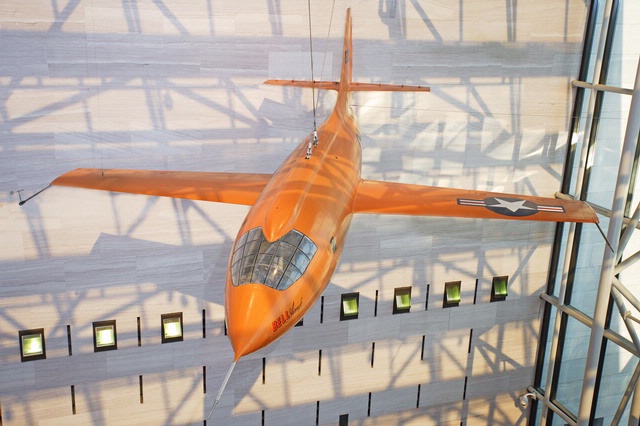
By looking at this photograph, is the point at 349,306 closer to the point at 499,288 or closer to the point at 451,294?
the point at 451,294

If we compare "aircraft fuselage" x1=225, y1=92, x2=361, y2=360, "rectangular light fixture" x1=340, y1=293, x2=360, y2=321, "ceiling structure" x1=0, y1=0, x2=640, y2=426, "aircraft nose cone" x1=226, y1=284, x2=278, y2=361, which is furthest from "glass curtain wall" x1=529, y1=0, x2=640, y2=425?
"aircraft nose cone" x1=226, y1=284, x2=278, y2=361

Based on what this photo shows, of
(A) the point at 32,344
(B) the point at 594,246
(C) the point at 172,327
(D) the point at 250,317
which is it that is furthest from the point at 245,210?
(B) the point at 594,246

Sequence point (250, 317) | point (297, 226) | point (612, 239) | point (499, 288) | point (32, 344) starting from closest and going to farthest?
1. point (250, 317)
2. point (297, 226)
3. point (612, 239)
4. point (32, 344)
5. point (499, 288)

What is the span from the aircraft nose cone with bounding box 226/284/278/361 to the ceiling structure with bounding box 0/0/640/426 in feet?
17.0

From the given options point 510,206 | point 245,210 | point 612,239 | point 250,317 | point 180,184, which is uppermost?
point 180,184

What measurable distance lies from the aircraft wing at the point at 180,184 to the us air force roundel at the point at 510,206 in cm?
225

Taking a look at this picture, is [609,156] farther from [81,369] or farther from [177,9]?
[81,369]

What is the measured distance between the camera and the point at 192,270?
10398 mm

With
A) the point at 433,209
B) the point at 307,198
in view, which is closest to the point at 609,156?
the point at 433,209

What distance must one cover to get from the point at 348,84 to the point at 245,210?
2656 mm

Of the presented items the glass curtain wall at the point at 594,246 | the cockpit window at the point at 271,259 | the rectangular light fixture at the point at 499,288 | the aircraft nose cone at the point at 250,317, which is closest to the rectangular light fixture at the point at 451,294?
the rectangular light fixture at the point at 499,288

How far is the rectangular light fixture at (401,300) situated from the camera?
1159 centimetres

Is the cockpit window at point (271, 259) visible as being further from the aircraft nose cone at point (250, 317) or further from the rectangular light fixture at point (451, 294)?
the rectangular light fixture at point (451, 294)

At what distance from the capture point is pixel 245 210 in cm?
1027
